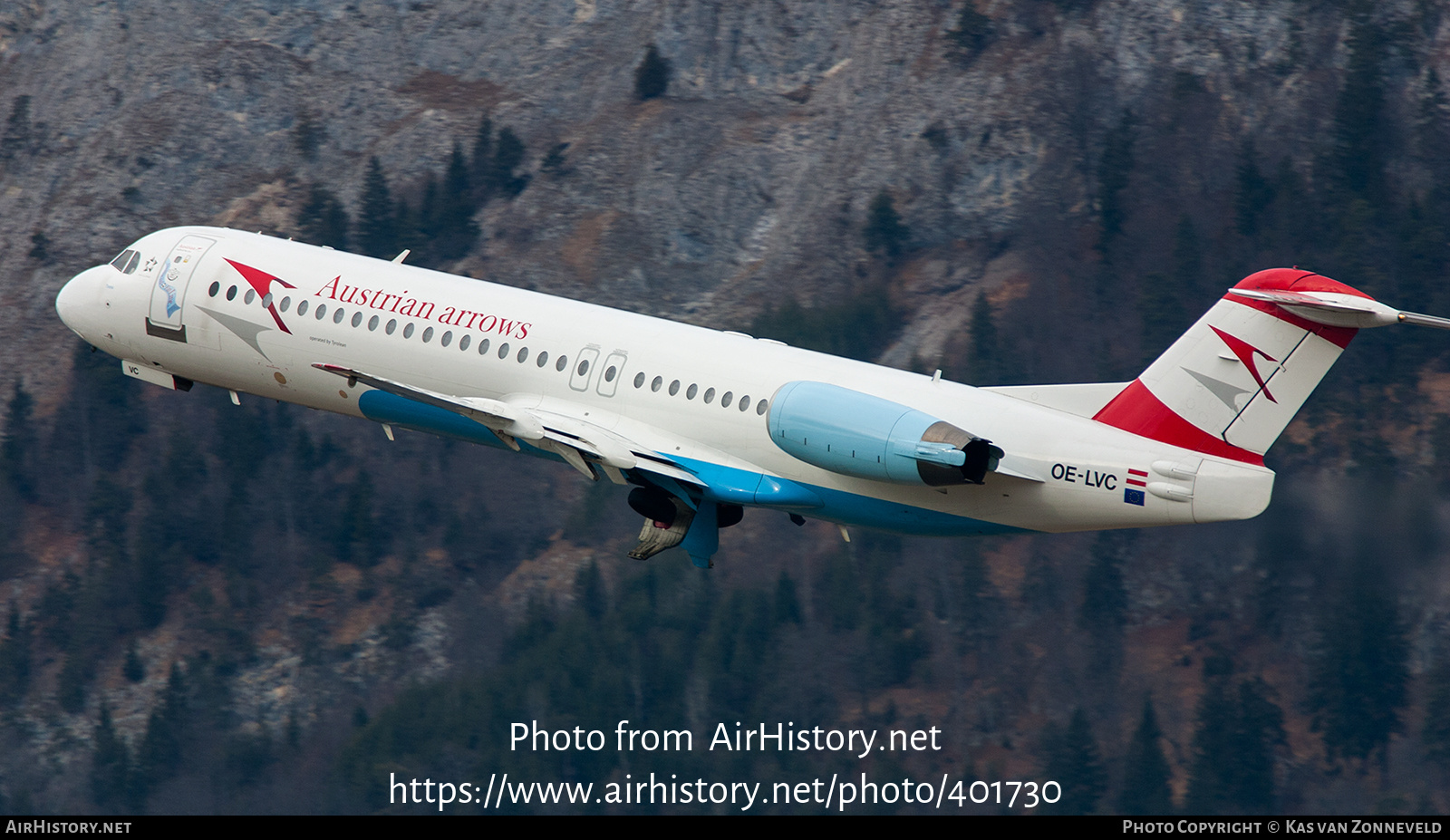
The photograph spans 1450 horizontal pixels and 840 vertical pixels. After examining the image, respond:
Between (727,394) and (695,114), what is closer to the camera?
(727,394)

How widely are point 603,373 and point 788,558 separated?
6986cm

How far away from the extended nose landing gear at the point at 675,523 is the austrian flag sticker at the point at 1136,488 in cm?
802

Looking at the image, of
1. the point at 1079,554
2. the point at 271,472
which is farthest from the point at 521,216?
the point at 1079,554

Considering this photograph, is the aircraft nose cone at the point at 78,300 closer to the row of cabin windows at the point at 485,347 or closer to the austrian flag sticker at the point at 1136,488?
the row of cabin windows at the point at 485,347

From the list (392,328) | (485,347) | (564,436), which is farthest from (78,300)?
(564,436)

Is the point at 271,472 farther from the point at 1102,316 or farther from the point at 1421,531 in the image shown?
the point at 1421,531

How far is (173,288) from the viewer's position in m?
40.9

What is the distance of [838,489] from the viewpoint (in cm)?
3544

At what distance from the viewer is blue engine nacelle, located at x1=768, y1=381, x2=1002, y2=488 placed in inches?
1297

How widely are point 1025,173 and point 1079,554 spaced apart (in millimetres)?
23969

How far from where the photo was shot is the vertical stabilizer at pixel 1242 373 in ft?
107

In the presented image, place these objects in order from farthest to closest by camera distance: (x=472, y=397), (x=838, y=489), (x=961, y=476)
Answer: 1. (x=472, y=397)
2. (x=838, y=489)
3. (x=961, y=476)

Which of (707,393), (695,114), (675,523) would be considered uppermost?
(707,393)

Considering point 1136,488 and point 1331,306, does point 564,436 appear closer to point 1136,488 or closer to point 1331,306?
point 1136,488
